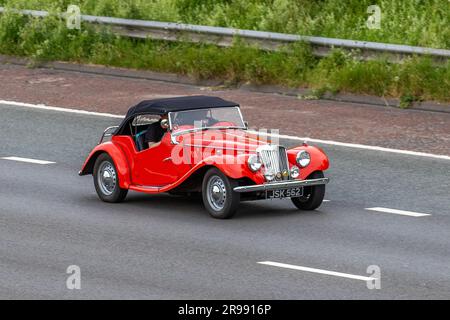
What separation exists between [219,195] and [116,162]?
1635 mm

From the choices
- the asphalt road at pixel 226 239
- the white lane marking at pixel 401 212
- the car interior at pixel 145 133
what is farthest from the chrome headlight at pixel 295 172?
the car interior at pixel 145 133

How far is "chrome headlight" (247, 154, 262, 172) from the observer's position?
14.5 metres

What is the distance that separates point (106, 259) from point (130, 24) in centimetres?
1259

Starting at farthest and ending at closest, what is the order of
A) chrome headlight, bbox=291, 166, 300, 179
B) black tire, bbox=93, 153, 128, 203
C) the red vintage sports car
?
black tire, bbox=93, 153, 128, 203
chrome headlight, bbox=291, 166, 300, 179
the red vintage sports car

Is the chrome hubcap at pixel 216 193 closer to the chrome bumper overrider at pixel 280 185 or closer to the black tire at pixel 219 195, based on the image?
the black tire at pixel 219 195

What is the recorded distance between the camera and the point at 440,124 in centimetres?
2016

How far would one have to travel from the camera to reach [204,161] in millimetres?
14648

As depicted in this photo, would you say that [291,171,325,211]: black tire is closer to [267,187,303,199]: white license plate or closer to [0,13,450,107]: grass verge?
[267,187,303,199]: white license plate

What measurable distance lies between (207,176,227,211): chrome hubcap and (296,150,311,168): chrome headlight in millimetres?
1011

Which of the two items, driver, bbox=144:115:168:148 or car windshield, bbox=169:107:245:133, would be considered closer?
car windshield, bbox=169:107:245:133

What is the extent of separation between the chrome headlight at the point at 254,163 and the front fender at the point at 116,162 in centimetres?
179

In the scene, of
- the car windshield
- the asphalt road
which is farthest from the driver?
the asphalt road

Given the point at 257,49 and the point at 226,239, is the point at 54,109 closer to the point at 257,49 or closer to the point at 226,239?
the point at 257,49

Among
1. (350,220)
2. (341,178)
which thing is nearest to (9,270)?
(350,220)
